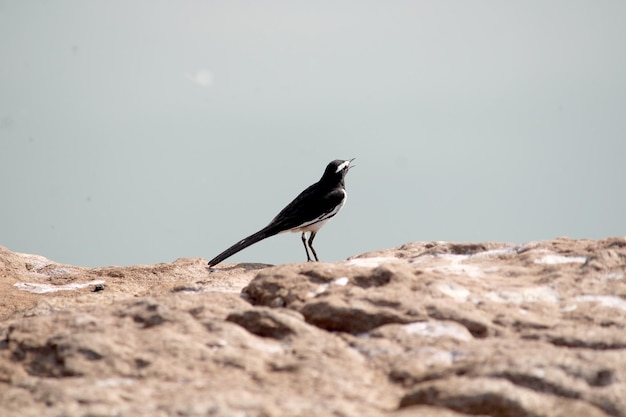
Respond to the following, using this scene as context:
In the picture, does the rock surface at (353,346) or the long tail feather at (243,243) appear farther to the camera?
the long tail feather at (243,243)

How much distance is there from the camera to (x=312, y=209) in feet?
42.9

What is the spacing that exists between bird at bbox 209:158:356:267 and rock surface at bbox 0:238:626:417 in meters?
4.88

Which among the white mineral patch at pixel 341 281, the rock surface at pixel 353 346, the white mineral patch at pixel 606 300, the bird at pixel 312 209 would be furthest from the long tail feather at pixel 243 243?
the white mineral patch at pixel 606 300

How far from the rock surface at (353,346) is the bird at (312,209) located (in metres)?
4.88

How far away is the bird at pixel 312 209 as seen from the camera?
12750 mm

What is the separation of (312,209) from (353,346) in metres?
7.44

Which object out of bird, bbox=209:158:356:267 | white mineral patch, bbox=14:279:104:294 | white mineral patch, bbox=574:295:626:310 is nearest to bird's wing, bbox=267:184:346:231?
bird, bbox=209:158:356:267

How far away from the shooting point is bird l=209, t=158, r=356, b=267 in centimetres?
1275

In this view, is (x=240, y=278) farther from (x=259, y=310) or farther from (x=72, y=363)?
(x=72, y=363)

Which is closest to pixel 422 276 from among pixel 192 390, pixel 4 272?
pixel 192 390

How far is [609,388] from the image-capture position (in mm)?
4816

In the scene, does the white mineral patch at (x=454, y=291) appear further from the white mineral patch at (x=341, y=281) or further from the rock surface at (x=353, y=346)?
the white mineral patch at (x=341, y=281)

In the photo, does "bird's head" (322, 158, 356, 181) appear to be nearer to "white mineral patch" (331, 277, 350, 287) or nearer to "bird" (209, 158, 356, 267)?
"bird" (209, 158, 356, 267)

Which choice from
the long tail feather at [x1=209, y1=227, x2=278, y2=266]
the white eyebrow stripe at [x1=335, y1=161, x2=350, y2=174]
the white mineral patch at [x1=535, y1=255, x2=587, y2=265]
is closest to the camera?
the white mineral patch at [x1=535, y1=255, x2=587, y2=265]
